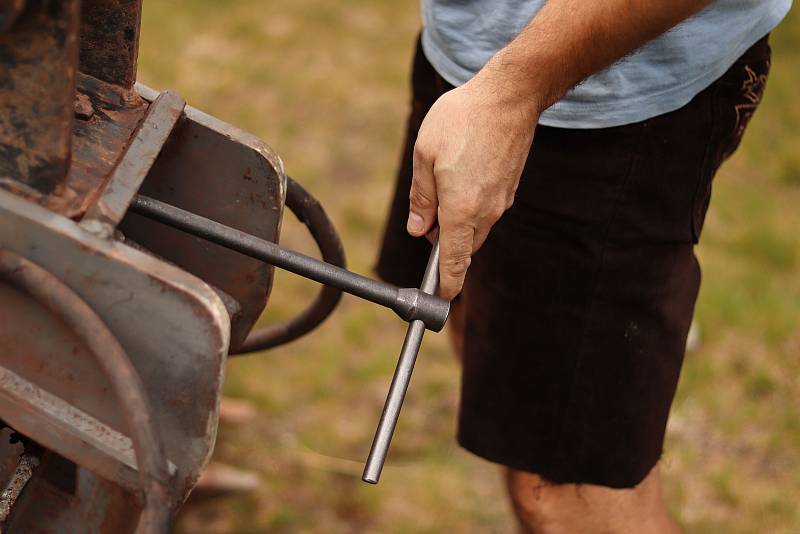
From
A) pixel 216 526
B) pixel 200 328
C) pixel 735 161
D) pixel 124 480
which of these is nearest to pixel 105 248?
pixel 200 328

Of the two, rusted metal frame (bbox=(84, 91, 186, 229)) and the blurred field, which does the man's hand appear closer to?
rusted metal frame (bbox=(84, 91, 186, 229))

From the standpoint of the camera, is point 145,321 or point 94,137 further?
point 94,137

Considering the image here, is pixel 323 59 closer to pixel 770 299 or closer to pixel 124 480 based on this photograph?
pixel 770 299

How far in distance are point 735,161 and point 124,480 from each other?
2671 millimetres

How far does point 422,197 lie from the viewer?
1.16 meters

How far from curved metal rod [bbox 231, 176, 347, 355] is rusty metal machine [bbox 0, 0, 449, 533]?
0.09m

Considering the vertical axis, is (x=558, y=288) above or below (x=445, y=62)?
below

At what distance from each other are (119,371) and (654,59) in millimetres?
752

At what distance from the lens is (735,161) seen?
320 centimetres

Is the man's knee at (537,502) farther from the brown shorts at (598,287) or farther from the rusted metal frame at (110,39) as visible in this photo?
the rusted metal frame at (110,39)

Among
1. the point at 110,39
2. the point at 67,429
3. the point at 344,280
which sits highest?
the point at 110,39

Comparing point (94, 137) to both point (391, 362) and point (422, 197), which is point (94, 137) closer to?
point (422, 197)

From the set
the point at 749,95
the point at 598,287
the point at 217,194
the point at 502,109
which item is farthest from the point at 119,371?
the point at 749,95

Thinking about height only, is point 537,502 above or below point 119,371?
below
